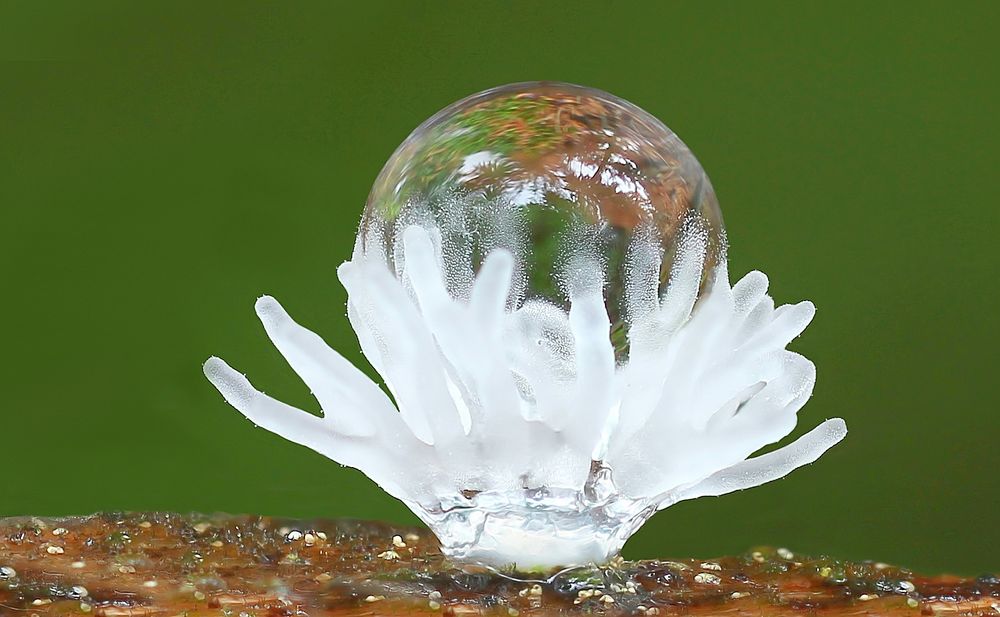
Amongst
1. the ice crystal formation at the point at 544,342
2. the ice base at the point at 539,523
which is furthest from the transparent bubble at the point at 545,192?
the ice base at the point at 539,523

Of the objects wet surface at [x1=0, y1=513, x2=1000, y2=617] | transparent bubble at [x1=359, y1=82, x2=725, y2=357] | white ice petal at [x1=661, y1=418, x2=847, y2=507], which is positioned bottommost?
wet surface at [x1=0, y1=513, x2=1000, y2=617]

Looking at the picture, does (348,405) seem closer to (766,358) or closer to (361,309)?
(361,309)

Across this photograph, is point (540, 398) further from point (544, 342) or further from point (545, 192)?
point (545, 192)

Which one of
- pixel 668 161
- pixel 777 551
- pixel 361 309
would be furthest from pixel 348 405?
pixel 777 551

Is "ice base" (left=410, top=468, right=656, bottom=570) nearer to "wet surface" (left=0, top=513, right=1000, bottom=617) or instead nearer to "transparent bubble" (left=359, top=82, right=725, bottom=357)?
"wet surface" (left=0, top=513, right=1000, bottom=617)

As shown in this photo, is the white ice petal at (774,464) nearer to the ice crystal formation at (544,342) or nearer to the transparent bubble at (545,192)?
the ice crystal formation at (544,342)

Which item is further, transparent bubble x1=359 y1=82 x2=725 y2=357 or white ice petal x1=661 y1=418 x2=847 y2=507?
white ice petal x1=661 y1=418 x2=847 y2=507

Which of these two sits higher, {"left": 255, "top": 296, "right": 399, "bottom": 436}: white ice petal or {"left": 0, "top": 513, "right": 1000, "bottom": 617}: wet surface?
{"left": 255, "top": 296, "right": 399, "bottom": 436}: white ice petal

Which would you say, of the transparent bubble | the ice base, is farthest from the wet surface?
the transparent bubble
